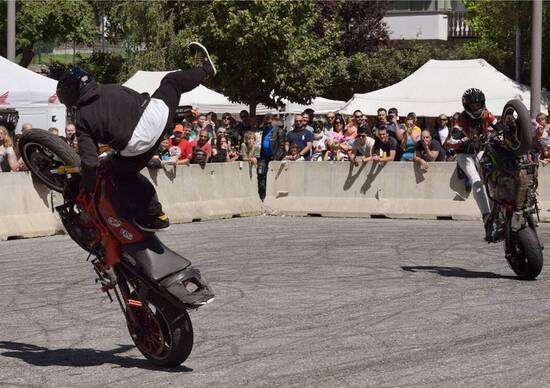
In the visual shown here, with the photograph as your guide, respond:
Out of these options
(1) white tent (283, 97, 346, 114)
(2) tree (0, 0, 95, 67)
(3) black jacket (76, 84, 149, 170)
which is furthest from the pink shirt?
(2) tree (0, 0, 95, 67)

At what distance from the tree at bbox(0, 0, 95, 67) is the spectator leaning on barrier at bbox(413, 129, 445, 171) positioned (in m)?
39.5

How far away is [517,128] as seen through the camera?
464 inches

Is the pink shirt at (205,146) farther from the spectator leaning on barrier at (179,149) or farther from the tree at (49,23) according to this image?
the tree at (49,23)

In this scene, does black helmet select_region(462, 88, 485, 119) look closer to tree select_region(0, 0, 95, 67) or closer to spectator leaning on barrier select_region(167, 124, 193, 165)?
spectator leaning on barrier select_region(167, 124, 193, 165)

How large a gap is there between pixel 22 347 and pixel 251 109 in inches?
1206

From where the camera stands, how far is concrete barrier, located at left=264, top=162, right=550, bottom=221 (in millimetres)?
19344

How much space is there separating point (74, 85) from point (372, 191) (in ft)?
39.8

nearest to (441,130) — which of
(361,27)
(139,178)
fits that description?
(139,178)

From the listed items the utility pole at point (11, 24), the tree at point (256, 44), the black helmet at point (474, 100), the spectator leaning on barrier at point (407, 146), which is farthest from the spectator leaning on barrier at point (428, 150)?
the tree at point (256, 44)

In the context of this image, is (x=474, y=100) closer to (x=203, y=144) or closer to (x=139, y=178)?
(x=139, y=178)

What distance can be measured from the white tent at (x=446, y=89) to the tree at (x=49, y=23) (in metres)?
26.2

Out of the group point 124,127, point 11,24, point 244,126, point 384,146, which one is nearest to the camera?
point 124,127

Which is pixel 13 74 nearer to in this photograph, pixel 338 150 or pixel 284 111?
pixel 338 150

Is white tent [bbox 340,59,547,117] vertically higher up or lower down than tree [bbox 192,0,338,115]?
lower down
